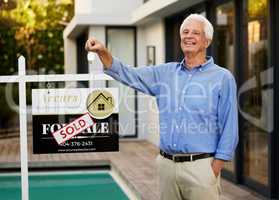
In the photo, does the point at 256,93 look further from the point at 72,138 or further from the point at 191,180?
the point at 191,180

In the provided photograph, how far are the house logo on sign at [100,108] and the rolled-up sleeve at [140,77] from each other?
1955 mm

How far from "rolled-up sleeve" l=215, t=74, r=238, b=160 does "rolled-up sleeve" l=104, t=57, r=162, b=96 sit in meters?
0.39

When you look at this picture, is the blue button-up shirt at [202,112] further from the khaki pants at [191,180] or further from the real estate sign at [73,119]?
the real estate sign at [73,119]

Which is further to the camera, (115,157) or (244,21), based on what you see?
(115,157)

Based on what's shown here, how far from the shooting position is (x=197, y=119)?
2729 millimetres

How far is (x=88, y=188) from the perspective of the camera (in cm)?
748

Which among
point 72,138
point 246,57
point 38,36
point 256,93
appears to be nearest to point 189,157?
point 72,138

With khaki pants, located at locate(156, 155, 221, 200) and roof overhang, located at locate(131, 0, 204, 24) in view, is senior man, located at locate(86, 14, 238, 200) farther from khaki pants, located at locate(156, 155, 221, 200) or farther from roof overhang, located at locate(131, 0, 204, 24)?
roof overhang, located at locate(131, 0, 204, 24)

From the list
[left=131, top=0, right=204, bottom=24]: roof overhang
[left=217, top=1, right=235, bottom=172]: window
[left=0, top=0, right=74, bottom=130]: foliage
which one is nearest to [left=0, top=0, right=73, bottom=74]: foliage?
[left=0, top=0, right=74, bottom=130]: foliage

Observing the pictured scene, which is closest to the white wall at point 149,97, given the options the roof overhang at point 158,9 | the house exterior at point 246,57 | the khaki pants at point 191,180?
the house exterior at point 246,57

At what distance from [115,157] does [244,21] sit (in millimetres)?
3530

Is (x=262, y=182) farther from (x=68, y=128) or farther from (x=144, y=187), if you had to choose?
(x=68, y=128)

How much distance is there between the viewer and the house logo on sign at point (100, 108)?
16.2ft

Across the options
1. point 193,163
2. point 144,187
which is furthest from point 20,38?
point 193,163
